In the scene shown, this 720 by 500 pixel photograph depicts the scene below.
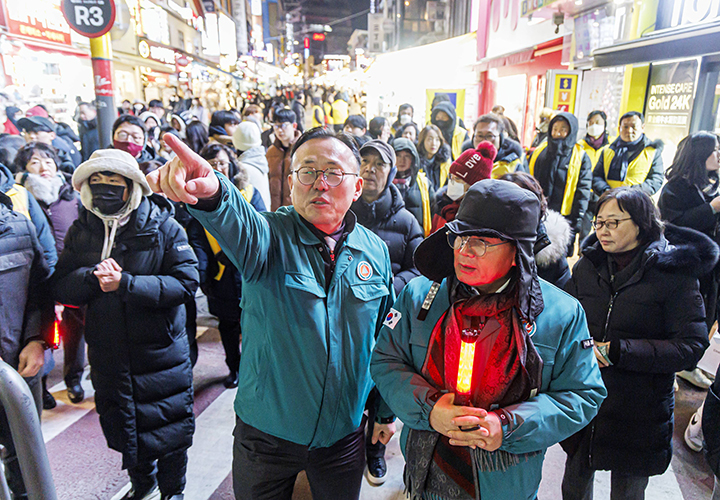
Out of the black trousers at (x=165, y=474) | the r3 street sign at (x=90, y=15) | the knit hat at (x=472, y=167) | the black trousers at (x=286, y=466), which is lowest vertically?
the black trousers at (x=165, y=474)

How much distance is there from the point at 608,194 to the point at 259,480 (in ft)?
6.96

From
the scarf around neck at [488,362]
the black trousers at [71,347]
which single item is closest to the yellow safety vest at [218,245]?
the black trousers at [71,347]

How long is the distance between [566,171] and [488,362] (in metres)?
5.00

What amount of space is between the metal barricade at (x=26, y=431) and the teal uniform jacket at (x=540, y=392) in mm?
1055

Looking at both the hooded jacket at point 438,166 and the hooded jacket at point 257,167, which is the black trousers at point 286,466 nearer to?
the hooded jacket at point 257,167

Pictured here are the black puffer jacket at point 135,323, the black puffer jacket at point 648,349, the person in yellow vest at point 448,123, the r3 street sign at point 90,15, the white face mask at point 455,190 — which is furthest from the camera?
the person in yellow vest at point 448,123

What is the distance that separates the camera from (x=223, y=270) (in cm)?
390

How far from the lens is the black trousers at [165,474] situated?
8.81 ft

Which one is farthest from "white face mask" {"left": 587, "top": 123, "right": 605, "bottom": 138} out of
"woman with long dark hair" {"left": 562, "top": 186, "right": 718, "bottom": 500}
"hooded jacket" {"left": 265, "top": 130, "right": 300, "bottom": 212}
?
"woman with long dark hair" {"left": 562, "top": 186, "right": 718, "bottom": 500}

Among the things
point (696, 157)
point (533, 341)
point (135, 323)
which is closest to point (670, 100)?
point (696, 157)

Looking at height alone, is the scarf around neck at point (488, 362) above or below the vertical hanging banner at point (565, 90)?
below

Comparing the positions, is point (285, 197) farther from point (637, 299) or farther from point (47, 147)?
point (637, 299)

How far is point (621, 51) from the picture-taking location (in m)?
7.33

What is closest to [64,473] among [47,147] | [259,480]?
[259,480]
